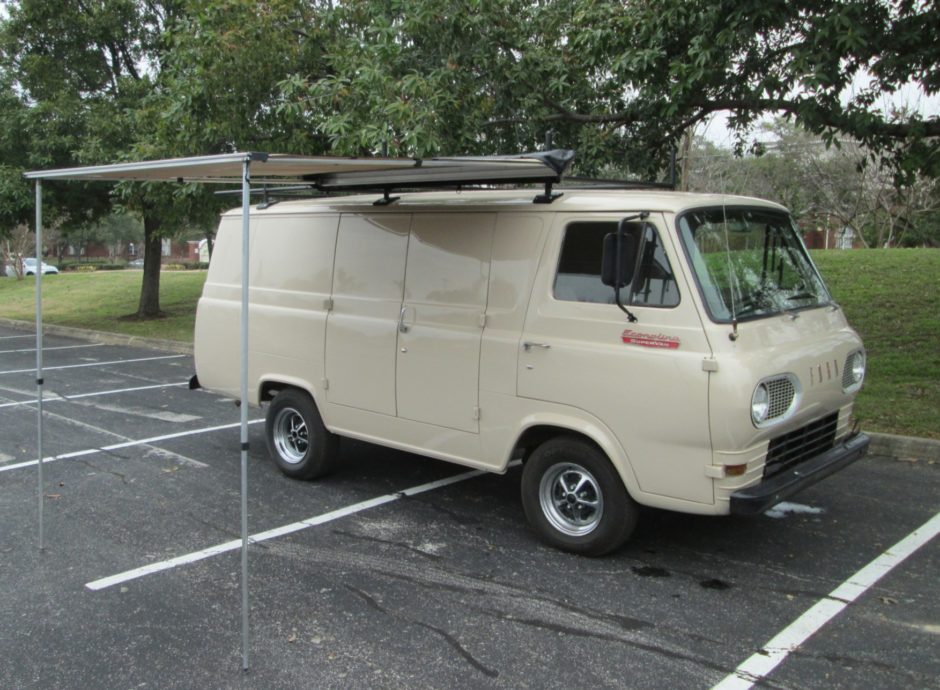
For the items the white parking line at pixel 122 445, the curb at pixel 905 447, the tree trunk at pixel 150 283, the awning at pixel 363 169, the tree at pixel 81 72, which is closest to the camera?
the awning at pixel 363 169

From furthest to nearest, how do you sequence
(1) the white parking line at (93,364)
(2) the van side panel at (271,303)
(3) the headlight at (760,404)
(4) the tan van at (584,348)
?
(1) the white parking line at (93,364) < (2) the van side panel at (271,303) < (4) the tan van at (584,348) < (3) the headlight at (760,404)

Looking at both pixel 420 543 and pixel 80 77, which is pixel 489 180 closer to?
pixel 420 543

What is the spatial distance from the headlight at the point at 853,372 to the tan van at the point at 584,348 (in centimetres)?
2

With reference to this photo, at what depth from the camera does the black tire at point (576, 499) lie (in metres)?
4.84

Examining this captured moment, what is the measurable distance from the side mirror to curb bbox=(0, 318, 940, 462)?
3.99 meters

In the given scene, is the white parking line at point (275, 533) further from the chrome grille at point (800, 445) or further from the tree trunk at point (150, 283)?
the tree trunk at point (150, 283)

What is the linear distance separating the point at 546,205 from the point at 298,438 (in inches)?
118

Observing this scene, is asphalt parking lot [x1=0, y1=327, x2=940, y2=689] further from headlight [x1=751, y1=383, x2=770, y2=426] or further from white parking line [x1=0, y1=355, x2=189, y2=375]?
white parking line [x1=0, y1=355, x2=189, y2=375]

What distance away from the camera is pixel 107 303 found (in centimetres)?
2248

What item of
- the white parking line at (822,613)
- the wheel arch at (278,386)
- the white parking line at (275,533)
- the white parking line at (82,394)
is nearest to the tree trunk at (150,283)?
the white parking line at (82,394)

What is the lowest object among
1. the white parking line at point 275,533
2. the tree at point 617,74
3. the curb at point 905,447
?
the white parking line at point 275,533

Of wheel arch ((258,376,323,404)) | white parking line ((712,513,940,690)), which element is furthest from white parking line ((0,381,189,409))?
white parking line ((712,513,940,690))

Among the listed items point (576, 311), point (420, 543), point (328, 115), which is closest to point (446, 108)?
point (328, 115)

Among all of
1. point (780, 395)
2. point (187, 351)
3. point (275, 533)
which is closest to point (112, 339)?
point (187, 351)
